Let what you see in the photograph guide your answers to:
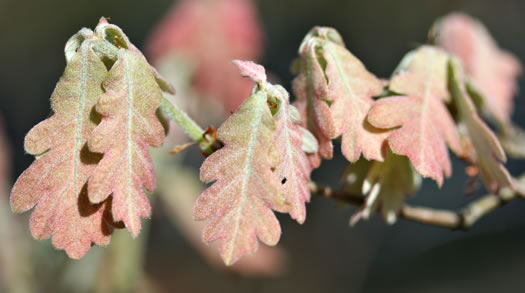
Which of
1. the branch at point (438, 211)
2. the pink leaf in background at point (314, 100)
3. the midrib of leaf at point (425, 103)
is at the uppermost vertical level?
the pink leaf in background at point (314, 100)

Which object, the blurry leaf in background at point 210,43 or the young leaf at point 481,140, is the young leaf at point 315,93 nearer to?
the young leaf at point 481,140

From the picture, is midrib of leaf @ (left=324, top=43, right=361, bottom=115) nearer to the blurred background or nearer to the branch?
the branch

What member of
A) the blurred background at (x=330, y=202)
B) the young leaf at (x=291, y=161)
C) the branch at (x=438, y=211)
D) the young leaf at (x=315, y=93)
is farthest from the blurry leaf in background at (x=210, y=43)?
the young leaf at (x=291, y=161)

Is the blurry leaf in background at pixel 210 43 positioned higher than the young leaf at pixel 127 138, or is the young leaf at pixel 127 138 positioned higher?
the young leaf at pixel 127 138

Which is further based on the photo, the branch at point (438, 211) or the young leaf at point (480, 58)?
the young leaf at point (480, 58)

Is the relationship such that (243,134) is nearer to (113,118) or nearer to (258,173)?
(258,173)

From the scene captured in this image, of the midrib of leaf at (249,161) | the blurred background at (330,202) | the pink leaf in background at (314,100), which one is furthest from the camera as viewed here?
the blurred background at (330,202)

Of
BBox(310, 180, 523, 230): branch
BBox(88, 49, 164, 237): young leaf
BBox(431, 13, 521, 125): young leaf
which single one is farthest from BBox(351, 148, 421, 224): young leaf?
BBox(431, 13, 521, 125): young leaf
